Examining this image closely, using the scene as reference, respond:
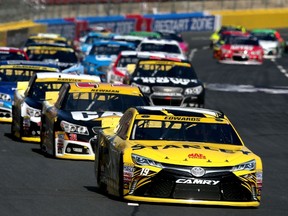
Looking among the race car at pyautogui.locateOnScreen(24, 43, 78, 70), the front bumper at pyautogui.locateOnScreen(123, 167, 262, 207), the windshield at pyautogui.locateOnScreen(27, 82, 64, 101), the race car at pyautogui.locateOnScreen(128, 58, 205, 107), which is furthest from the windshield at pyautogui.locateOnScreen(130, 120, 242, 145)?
the race car at pyautogui.locateOnScreen(24, 43, 78, 70)

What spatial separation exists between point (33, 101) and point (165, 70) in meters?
8.23

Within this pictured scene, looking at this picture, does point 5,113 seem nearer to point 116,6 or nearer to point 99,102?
point 99,102

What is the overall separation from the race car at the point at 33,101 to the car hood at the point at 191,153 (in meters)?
6.97

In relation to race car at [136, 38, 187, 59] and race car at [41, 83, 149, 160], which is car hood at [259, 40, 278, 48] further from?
race car at [41, 83, 149, 160]

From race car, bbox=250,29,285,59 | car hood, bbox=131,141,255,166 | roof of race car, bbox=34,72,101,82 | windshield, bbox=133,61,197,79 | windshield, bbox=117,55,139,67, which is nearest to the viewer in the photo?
car hood, bbox=131,141,255,166

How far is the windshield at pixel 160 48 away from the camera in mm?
39812

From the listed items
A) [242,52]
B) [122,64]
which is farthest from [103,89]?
[242,52]

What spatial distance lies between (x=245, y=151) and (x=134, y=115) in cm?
139

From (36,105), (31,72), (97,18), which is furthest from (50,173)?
(97,18)

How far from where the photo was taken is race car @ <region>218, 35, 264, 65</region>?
51625 millimetres

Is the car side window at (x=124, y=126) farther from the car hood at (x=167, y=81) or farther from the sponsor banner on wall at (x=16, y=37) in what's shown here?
the sponsor banner on wall at (x=16, y=37)

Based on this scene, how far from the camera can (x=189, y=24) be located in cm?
8388

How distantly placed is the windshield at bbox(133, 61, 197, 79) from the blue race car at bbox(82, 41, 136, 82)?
20.6ft

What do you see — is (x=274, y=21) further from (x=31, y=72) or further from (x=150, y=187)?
(x=150, y=187)
